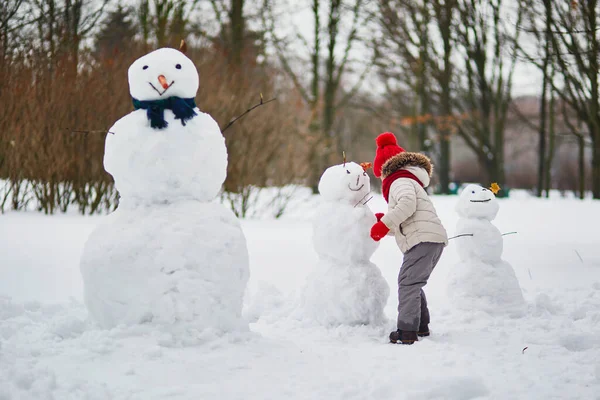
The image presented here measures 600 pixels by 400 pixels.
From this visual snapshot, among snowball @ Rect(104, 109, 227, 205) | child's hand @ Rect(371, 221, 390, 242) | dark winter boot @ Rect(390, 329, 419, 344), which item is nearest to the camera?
snowball @ Rect(104, 109, 227, 205)

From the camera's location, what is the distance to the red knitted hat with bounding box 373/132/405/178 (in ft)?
14.1

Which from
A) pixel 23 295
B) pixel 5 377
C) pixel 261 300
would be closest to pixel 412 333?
pixel 261 300

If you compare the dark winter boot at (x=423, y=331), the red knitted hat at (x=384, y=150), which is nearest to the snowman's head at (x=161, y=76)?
the red knitted hat at (x=384, y=150)

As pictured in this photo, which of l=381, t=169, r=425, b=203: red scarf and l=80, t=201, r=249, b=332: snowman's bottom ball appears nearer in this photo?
l=80, t=201, r=249, b=332: snowman's bottom ball

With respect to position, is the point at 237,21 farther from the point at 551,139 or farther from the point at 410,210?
the point at 410,210

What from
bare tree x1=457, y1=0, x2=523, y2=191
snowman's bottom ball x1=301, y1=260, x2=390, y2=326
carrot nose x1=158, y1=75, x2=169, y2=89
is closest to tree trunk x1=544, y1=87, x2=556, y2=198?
bare tree x1=457, y1=0, x2=523, y2=191

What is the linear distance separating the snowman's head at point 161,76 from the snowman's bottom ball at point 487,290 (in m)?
2.68

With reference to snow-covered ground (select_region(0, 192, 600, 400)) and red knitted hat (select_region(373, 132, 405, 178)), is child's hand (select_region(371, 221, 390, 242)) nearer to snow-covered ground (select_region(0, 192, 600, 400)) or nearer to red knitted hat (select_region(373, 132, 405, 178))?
red knitted hat (select_region(373, 132, 405, 178))

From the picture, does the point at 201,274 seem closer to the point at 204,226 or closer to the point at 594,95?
the point at 204,226

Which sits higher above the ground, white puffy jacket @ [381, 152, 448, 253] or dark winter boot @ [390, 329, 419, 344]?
white puffy jacket @ [381, 152, 448, 253]

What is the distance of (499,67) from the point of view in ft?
42.2

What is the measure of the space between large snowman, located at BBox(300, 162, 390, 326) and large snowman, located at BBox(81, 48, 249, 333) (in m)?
0.81

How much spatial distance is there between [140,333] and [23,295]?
5.60 feet

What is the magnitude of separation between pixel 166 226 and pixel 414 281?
1.73 m
